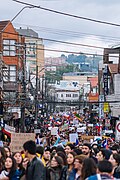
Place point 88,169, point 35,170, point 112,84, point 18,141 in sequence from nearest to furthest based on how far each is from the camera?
point 88,169 → point 35,170 → point 18,141 → point 112,84

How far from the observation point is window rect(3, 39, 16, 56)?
56719 mm

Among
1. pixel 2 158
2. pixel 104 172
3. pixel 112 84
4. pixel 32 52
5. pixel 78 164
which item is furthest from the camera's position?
pixel 32 52

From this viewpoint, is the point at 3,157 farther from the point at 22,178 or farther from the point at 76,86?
the point at 76,86

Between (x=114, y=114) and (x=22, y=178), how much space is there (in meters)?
42.4

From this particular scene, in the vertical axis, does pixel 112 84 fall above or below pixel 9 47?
below

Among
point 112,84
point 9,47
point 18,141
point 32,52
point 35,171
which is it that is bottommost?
point 112,84

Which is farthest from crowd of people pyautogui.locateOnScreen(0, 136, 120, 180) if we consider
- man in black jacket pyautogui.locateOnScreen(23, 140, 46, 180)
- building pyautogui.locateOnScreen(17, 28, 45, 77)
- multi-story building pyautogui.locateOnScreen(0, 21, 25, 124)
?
building pyautogui.locateOnScreen(17, 28, 45, 77)

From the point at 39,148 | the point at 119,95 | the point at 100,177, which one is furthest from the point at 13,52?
the point at 100,177

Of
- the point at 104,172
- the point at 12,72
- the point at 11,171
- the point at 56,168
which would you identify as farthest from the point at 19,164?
the point at 12,72

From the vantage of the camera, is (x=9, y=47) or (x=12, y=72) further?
(x=12, y=72)

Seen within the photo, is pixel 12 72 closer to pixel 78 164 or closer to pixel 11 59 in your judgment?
pixel 11 59

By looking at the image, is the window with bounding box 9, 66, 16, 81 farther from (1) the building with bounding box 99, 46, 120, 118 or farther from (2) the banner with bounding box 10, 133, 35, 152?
(2) the banner with bounding box 10, 133, 35, 152

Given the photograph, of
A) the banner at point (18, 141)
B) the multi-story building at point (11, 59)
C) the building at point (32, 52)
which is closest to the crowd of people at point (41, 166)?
the banner at point (18, 141)

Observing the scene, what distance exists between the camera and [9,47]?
57.3 meters
